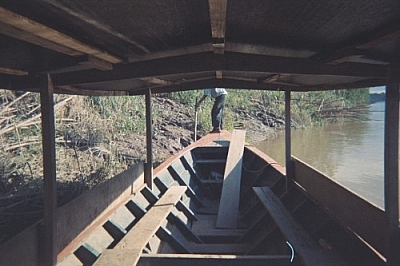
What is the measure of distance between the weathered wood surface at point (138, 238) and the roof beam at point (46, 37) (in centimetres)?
159

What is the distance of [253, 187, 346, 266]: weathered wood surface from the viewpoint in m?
2.88

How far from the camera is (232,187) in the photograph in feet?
18.7

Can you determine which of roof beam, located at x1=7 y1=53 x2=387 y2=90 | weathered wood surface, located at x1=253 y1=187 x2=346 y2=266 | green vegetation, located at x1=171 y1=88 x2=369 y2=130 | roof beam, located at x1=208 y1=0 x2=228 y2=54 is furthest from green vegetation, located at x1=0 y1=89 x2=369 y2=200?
roof beam, located at x1=208 y1=0 x2=228 y2=54

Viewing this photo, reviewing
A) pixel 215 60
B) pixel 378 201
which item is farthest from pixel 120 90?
pixel 378 201

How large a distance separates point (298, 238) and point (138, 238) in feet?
4.89

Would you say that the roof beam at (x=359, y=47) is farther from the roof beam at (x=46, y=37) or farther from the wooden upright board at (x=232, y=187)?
the wooden upright board at (x=232, y=187)

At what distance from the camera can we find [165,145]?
1055 centimetres

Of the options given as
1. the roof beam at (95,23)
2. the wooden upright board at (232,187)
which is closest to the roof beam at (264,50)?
the roof beam at (95,23)

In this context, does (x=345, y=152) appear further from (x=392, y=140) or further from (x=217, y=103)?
(x=392, y=140)

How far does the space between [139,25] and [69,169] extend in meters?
5.44

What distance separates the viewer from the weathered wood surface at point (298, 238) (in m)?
2.88

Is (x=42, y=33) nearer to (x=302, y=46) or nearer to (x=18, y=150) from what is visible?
(x=302, y=46)

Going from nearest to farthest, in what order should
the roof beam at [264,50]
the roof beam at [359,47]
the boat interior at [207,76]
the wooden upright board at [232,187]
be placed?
1. the boat interior at [207,76]
2. the roof beam at [359,47]
3. the roof beam at [264,50]
4. the wooden upright board at [232,187]

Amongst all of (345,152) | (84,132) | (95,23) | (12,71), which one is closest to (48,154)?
(12,71)
